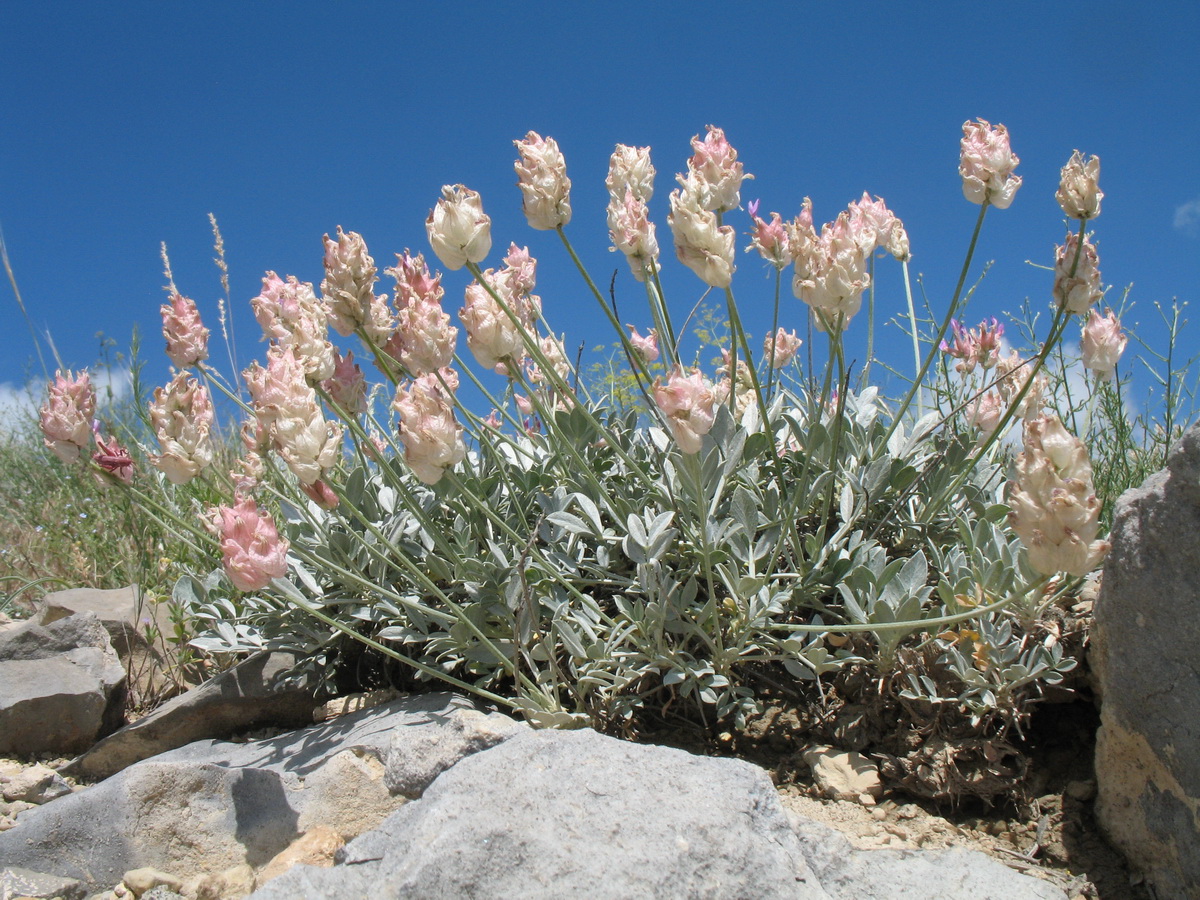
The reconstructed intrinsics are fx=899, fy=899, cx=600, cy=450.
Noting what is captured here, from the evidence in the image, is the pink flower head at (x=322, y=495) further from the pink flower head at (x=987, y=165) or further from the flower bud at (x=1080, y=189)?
the flower bud at (x=1080, y=189)

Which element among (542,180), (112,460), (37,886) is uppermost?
(542,180)

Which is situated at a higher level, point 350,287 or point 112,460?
point 350,287

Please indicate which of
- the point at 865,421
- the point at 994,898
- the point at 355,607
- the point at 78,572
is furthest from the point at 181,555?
the point at 994,898

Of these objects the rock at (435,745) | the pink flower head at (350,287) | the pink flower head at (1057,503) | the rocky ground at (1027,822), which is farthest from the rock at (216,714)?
the pink flower head at (1057,503)

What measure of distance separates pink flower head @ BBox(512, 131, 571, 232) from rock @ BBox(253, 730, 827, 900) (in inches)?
44.6

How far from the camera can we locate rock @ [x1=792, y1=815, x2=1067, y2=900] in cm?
142

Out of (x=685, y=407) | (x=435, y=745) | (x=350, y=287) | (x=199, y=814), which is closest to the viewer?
(x=685, y=407)

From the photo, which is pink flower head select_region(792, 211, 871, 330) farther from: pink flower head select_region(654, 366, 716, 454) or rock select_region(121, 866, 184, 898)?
rock select_region(121, 866, 184, 898)

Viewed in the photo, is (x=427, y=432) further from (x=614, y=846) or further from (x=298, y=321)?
(x=614, y=846)

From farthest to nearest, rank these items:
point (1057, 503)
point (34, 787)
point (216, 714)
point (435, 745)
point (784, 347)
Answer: point (784, 347), point (216, 714), point (34, 787), point (435, 745), point (1057, 503)

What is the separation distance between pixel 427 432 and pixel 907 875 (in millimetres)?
1116

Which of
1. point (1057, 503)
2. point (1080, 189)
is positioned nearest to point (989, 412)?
point (1080, 189)

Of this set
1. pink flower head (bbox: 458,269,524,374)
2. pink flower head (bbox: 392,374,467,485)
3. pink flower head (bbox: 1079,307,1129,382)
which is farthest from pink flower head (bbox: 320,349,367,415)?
pink flower head (bbox: 1079,307,1129,382)

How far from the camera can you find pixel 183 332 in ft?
8.00
